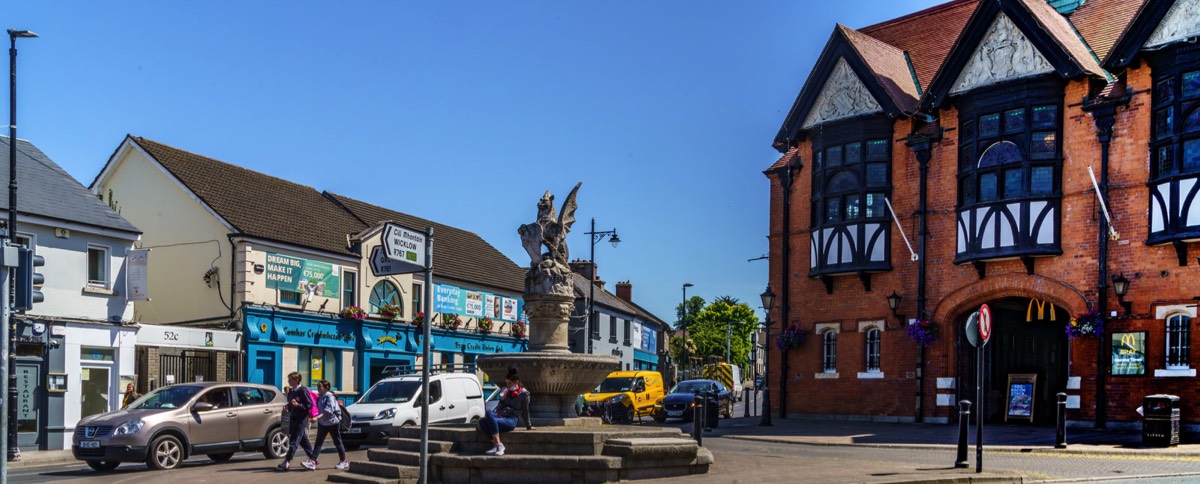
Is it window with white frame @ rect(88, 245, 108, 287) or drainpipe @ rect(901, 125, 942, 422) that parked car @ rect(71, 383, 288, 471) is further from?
drainpipe @ rect(901, 125, 942, 422)

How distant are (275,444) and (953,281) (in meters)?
17.9

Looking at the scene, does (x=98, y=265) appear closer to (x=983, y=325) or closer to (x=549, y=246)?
(x=549, y=246)

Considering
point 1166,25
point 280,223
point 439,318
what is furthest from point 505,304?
point 1166,25

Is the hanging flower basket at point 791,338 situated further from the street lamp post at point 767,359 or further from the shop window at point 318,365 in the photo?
the shop window at point 318,365

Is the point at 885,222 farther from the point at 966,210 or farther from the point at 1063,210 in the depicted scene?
the point at 1063,210

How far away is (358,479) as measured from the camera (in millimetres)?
15820

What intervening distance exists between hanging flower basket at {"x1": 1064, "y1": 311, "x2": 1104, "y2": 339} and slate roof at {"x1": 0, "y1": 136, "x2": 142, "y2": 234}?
23221mm

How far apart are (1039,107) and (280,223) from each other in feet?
77.6

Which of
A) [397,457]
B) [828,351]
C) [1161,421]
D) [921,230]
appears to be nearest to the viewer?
[397,457]

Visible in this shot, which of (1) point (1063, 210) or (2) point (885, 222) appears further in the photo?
(2) point (885, 222)

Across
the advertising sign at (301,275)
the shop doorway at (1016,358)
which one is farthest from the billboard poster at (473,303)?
the shop doorway at (1016,358)

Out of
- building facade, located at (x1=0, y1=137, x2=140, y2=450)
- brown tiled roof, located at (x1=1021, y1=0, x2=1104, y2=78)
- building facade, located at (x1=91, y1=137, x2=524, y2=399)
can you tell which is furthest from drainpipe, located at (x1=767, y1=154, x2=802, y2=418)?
building facade, located at (x1=0, y1=137, x2=140, y2=450)

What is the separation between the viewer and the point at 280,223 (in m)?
38.4

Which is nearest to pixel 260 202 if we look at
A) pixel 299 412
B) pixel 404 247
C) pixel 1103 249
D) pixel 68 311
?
pixel 68 311
